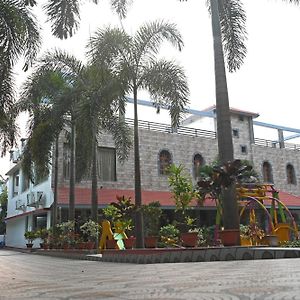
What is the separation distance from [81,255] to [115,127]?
602cm

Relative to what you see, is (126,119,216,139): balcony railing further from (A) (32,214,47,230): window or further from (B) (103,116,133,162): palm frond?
(A) (32,214,47,230): window

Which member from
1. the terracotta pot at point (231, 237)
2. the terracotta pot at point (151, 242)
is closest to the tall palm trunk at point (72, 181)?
the terracotta pot at point (151, 242)

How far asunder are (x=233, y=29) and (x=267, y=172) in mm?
20092

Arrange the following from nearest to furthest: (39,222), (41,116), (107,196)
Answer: (41,116)
(107,196)
(39,222)

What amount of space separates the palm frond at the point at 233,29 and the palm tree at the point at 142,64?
1.89 meters

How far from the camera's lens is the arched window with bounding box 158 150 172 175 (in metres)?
27.1

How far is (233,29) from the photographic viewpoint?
14.2 m

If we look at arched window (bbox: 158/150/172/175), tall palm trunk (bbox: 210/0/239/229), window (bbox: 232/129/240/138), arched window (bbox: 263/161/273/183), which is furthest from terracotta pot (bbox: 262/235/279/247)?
arched window (bbox: 263/161/273/183)

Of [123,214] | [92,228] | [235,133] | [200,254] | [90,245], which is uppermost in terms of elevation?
[235,133]

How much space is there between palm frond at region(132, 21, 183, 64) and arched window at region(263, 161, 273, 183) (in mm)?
19492

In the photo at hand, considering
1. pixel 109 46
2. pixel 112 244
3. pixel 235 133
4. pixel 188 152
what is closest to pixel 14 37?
pixel 109 46

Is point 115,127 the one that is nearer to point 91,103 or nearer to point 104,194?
point 91,103

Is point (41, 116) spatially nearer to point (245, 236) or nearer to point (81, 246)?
point (81, 246)

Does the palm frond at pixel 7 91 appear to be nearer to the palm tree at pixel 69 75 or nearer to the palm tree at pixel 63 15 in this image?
the palm tree at pixel 63 15
